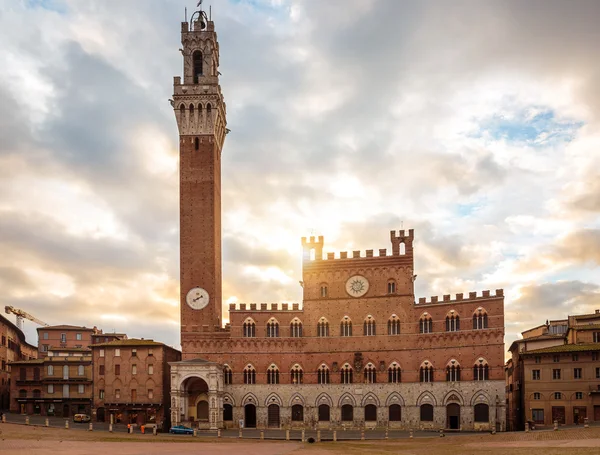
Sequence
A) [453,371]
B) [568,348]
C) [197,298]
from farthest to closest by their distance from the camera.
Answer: [197,298] → [453,371] → [568,348]

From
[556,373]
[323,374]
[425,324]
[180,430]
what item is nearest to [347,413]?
[323,374]

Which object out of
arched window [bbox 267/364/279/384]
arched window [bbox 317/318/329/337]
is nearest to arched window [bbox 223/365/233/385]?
arched window [bbox 267/364/279/384]

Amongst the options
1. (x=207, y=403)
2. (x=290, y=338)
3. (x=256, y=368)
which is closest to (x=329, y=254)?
(x=290, y=338)

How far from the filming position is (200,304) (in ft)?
273

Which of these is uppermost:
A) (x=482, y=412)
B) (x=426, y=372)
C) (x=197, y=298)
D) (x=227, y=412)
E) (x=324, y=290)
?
(x=324, y=290)

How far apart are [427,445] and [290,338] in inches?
1097

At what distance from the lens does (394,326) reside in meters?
81.5

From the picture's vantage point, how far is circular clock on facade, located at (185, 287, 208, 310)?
273 feet

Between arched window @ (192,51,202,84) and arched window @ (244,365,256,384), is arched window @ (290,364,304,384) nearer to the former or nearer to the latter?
arched window @ (244,365,256,384)

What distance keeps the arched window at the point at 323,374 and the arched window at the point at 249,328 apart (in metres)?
9.35

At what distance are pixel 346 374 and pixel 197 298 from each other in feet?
68.7

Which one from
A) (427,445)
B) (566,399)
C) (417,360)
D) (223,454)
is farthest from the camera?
(417,360)

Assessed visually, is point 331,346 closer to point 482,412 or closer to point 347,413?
point 347,413

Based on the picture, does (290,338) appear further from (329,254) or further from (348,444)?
(348,444)
